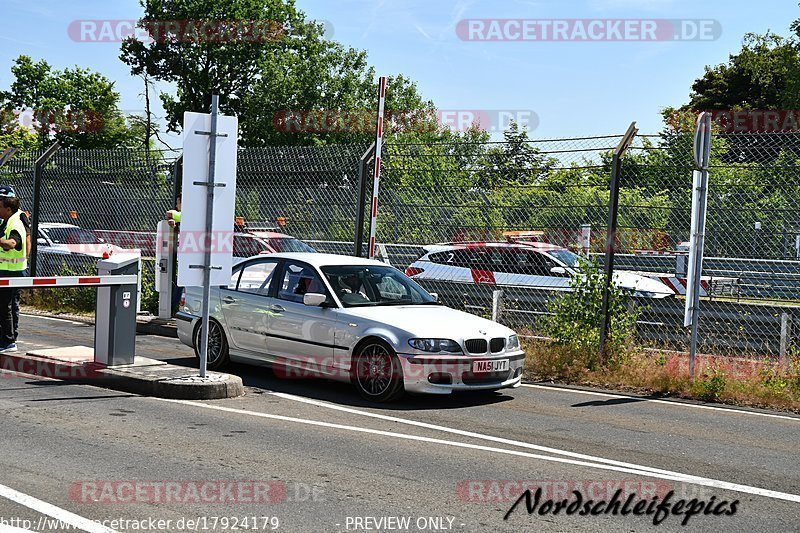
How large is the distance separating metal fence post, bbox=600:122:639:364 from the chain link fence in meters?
0.22

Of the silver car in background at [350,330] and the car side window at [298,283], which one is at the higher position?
the car side window at [298,283]

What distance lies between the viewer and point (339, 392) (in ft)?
34.3

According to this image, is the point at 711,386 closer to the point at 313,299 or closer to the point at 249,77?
the point at 313,299

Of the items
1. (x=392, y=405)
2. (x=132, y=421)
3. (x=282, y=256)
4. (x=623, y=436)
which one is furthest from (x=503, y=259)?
(x=132, y=421)

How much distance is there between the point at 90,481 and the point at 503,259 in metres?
9.96

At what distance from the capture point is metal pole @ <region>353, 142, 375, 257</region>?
48.1ft

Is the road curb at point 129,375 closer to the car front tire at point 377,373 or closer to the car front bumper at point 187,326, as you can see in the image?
the car front bumper at point 187,326

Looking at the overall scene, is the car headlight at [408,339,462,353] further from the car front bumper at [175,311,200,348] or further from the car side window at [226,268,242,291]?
the car front bumper at [175,311,200,348]

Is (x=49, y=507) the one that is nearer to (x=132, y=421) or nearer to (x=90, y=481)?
(x=90, y=481)

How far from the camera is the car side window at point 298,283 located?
35.2 ft

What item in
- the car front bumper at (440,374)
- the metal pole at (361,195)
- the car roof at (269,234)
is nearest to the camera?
the car front bumper at (440,374)

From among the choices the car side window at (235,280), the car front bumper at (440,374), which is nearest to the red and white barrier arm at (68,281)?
the car side window at (235,280)

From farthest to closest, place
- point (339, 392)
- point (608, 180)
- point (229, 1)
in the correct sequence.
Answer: point (229, 1), point (608, 180), point (339, 392)

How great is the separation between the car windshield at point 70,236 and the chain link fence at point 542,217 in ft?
6.43
